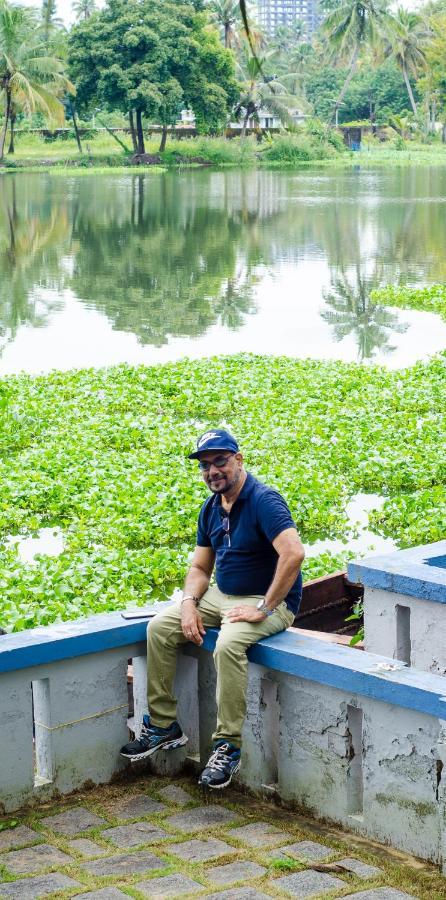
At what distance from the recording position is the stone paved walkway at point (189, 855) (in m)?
4.14

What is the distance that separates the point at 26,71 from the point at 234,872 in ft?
245

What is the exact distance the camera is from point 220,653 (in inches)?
193

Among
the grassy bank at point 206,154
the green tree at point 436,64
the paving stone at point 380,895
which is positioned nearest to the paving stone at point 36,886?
the paving stone at point 380,895

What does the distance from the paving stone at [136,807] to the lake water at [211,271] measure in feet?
57.0

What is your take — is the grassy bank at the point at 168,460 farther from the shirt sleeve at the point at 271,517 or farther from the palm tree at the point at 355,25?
the palm tree at the point at 355,25

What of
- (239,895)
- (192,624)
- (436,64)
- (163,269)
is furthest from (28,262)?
(436,64)

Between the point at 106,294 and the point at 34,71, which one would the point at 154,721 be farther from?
the point at 34,71

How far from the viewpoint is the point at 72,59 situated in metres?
78.1

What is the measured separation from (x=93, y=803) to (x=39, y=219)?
4859cm

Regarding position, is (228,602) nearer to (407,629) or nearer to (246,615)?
(246,615)

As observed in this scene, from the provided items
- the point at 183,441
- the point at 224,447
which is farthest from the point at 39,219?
the point at 224,447

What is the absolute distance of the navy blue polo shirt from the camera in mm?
5270

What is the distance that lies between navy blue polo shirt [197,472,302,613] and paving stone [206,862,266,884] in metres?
1.29

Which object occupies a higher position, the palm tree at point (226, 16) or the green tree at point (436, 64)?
the palm tree at point (226, 16)
